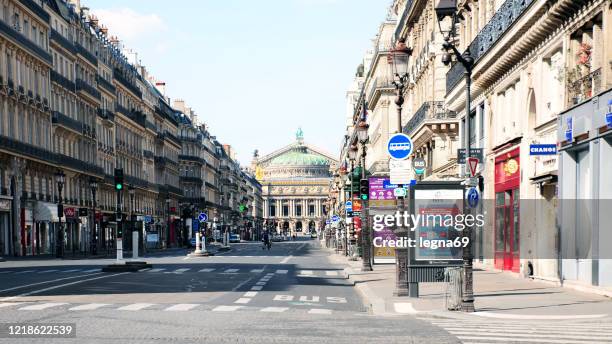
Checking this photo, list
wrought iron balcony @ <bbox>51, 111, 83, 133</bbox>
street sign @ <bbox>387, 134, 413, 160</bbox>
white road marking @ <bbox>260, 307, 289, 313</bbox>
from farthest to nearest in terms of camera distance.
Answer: wrought iron balcony @ <bbox>51, 111, 83, 133</bbox>, street sign @ <bbox>387, 134, 413, 160</bbox>, white road marking @ <bbox>260, 307, 289, 313</bbox>

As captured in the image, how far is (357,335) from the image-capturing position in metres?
14.7

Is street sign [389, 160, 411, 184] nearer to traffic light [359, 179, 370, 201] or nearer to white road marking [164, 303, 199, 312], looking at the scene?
white road marking [164, 303, 199, 312]

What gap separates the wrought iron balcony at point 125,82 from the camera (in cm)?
9781

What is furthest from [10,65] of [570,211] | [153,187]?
[153,187]

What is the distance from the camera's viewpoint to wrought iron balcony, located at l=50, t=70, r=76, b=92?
73.8m

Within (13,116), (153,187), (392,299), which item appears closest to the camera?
(392,299)

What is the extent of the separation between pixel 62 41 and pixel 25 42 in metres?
10.4

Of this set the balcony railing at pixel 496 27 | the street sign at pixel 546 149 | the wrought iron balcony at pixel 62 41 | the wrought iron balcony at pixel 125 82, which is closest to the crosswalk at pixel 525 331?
the street sign at pixel 546 149

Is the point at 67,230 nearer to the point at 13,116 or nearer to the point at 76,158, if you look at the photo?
the point at 76,158

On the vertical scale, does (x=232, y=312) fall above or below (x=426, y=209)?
below

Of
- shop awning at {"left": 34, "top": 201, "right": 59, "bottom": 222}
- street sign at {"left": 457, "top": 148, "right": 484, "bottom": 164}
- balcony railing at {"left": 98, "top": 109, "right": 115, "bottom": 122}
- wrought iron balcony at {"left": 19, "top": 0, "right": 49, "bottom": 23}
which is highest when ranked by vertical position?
wrought iron balcony at {"left": 19, "top": 0, "right": 49, "bottom": 23}

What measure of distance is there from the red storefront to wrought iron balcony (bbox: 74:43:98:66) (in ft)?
168

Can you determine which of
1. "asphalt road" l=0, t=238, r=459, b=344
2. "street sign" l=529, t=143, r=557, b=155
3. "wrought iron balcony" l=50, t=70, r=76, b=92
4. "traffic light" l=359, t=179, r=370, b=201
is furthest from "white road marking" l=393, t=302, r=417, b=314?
"wrought iron balcony" l=50, t=70, r=76, b=92

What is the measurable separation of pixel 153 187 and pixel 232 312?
9805 centimetres
